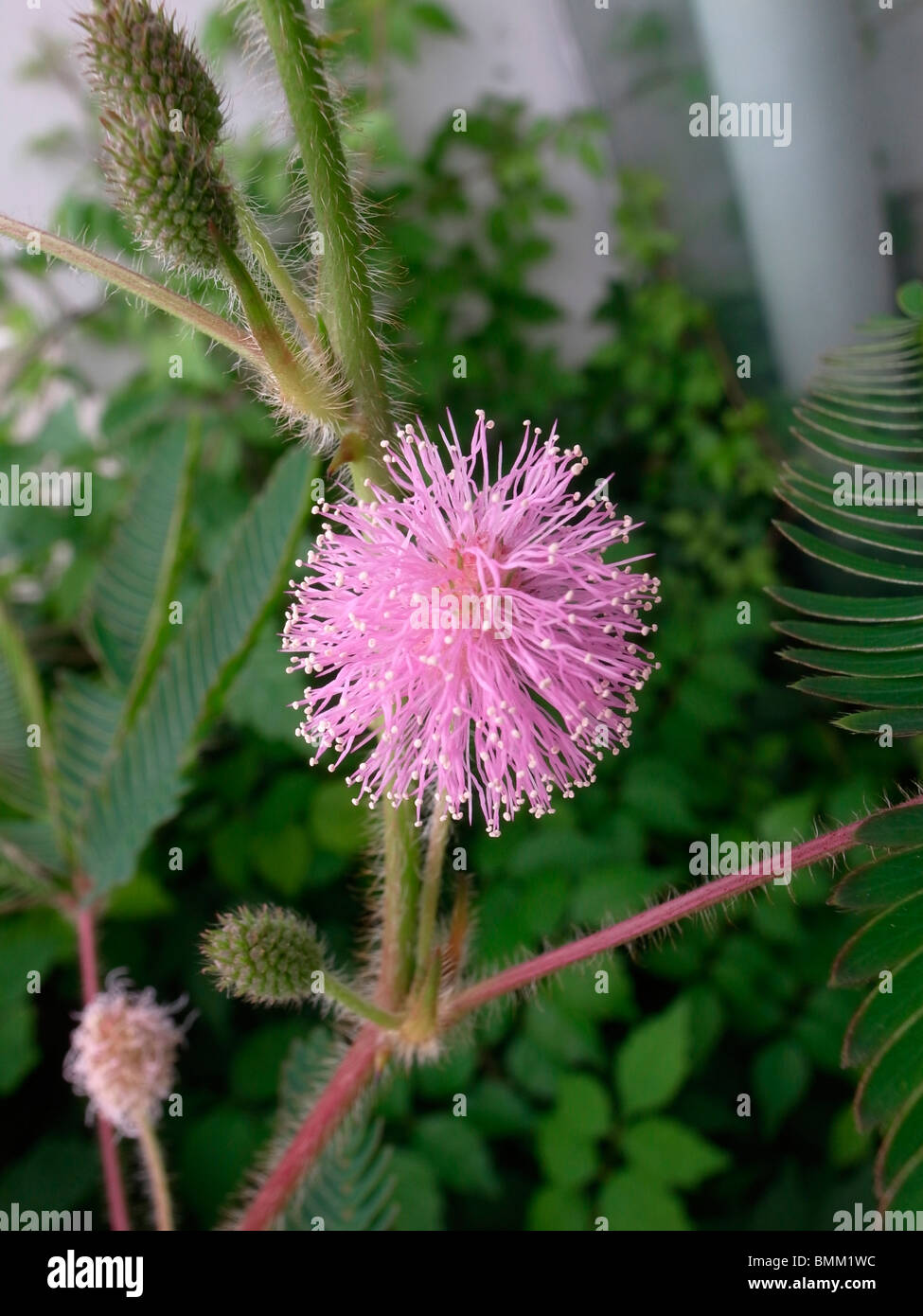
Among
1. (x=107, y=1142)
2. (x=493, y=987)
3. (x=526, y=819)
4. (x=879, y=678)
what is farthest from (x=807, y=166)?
(x=107, y=1142)

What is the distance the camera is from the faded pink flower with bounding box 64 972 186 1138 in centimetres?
50

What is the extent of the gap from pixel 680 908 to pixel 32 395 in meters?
1.20

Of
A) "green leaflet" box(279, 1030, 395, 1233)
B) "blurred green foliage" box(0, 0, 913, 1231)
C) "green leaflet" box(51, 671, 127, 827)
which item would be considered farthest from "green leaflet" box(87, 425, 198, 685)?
"green leaflet" box(279, 1030, 395, 1233)

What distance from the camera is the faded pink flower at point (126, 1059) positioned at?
498mm

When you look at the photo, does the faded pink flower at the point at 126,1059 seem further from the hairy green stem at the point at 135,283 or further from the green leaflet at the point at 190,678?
the hairy green stem at the point at 135,283

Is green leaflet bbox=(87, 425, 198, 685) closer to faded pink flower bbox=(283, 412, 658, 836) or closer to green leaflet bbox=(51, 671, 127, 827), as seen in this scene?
green leaflet bbox=(51, 671, 127, 827)

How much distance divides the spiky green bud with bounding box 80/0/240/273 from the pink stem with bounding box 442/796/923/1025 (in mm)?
262

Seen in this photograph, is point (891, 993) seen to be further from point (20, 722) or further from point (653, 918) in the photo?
point (20, 722)

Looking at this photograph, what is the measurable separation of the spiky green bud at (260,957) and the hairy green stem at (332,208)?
0.18 metres

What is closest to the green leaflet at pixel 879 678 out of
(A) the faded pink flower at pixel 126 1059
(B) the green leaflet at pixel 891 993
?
(B) the green leaflet at pixel 891 993

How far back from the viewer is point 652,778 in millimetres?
817

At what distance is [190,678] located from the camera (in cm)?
52

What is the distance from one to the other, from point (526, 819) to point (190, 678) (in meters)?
0.50
